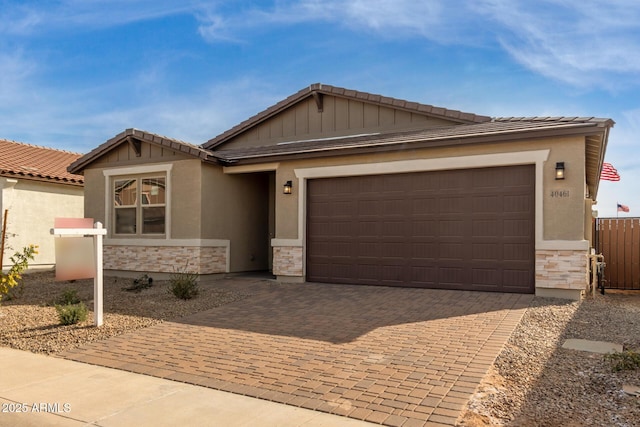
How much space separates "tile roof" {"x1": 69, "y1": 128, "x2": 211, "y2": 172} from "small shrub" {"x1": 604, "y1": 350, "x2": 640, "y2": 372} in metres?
10.3

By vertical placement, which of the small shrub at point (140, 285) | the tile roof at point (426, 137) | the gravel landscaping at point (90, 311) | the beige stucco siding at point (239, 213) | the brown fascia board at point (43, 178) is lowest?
the gravel landscaping at point (90, 311)

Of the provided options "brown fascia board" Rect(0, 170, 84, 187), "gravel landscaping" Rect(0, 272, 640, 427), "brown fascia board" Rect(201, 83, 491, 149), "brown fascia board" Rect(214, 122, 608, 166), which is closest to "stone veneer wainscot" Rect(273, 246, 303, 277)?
Answer: "gravel landscaping" Rect(0, 272, 640, 427)

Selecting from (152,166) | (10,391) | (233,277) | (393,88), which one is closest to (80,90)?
(152,166)

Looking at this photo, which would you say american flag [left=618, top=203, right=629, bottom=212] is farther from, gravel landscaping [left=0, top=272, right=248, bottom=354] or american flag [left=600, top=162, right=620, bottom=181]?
gravel landscaping [left=0, top=272, right=248, bottom=354]

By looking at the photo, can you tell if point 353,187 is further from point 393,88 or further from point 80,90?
point 80,90

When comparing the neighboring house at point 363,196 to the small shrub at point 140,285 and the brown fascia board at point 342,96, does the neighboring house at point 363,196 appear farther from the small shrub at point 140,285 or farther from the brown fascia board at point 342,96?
the small shrub at point 140,285

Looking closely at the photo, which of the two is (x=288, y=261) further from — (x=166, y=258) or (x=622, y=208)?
(x=622, y=208)

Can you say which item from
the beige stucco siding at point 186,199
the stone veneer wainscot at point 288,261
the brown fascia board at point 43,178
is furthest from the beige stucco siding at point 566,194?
the brown fascia board at point 43,178

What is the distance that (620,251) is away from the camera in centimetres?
1339

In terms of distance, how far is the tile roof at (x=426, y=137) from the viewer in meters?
9.66

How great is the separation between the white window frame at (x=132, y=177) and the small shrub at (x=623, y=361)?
36.2 feet

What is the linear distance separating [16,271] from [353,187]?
24.1 ft

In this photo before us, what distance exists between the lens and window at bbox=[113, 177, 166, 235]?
45.5 feet

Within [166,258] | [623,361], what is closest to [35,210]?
[166,258]
